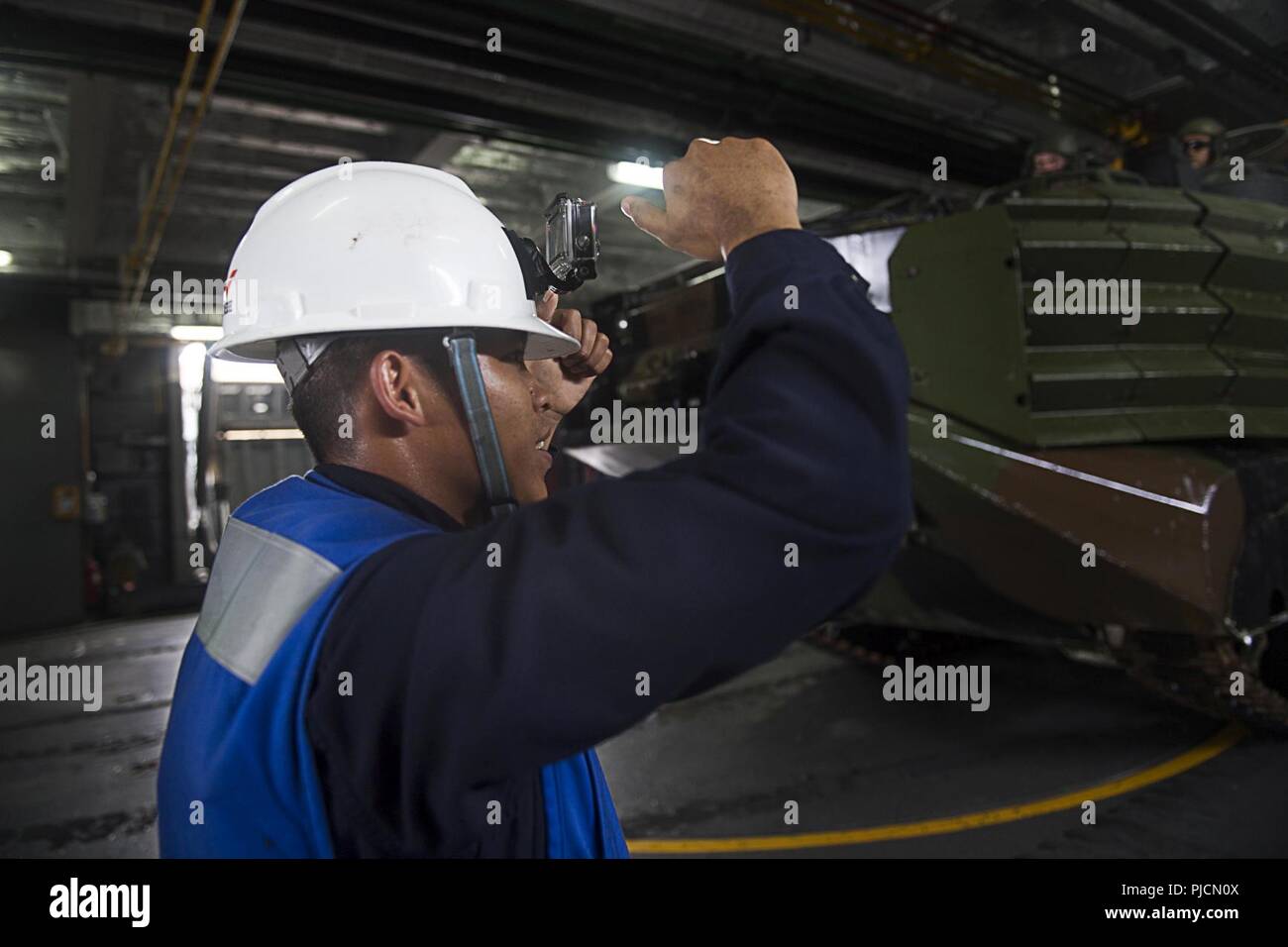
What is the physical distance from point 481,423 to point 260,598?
1.00 ft

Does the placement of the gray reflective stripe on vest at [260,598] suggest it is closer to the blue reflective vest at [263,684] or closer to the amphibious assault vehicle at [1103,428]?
the blue reflective vest at [263,684]

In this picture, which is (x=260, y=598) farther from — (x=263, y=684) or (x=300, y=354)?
(x=300, y=354)

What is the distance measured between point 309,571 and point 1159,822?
3874mm

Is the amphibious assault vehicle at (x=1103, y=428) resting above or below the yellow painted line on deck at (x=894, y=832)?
above

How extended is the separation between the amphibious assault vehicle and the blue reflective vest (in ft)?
→ 10.5

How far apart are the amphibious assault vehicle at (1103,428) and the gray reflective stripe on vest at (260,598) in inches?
127

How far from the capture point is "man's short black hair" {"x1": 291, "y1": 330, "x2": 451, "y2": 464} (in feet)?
3.48

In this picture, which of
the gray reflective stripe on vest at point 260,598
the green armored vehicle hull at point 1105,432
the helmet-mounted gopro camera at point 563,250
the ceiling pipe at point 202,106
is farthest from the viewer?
the ceiling pipe at point 202,106

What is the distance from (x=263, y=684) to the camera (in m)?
0.85

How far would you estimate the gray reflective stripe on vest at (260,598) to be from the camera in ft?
2.81

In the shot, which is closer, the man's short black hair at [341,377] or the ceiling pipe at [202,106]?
the man's short black hair at [341,377]

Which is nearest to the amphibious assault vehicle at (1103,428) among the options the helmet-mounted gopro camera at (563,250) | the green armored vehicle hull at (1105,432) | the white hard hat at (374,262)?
the green armored vehicle hull at (1105,432)

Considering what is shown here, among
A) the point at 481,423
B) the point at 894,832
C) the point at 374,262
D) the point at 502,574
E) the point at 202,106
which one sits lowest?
the point at 894,832

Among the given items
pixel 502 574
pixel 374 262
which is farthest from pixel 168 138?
pixel 502 574
